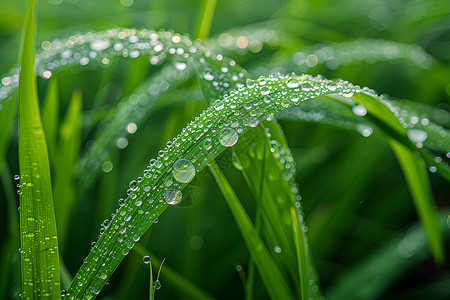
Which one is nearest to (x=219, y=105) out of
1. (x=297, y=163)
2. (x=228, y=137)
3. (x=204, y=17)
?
(x=228, y=137)

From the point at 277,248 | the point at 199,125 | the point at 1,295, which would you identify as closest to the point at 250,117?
the point at 199,125

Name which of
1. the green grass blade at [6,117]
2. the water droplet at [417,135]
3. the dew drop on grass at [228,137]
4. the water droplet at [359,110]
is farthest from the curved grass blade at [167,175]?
the green grass blade at [6,117]

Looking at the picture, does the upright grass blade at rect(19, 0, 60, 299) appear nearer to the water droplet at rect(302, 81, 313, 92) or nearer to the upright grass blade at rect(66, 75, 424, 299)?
the upright grass blade at rect(66, 75, 424, 299)

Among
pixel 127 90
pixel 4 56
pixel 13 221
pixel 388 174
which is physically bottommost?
pixel 13 221

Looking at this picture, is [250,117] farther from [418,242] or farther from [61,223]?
[418,242]

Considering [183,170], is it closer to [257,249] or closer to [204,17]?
[257,249]

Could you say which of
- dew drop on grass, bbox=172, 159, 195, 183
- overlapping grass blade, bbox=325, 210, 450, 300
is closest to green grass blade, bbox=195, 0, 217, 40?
dew drop on grass, bbox=172, 159, 195, 183
